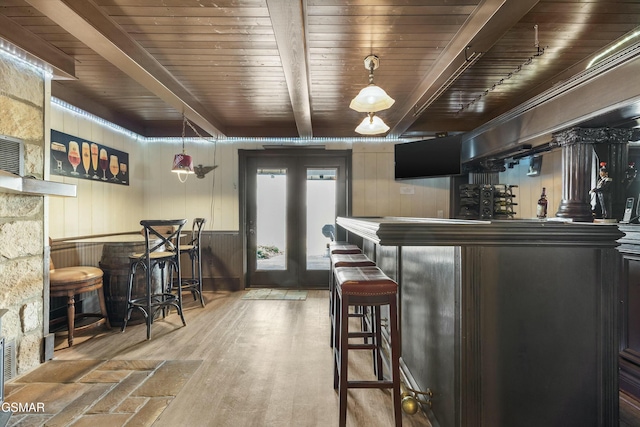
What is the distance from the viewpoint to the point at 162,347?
2.81 metres

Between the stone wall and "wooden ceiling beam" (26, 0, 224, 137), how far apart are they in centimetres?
65

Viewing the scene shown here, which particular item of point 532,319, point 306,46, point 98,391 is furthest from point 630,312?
point 98,391

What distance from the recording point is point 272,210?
510 centimetres

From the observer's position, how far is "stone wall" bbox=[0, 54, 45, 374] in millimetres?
2240

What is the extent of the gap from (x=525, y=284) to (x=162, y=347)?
289cm

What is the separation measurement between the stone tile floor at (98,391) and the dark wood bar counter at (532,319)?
1822 millimetres

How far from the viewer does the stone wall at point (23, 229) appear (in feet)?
7.35

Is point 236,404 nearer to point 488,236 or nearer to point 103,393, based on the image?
point 103,393

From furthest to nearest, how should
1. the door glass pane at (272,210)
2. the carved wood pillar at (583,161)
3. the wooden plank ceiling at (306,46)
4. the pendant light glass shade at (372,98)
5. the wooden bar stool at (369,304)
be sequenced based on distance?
1. the door glass pane at (272,210)
2. the carved wood pillar at (583,161)
3. the pendant light glass shade at (372,98)
4. the wooden plank ceiling at (306,46)
5. the wooden bar stool at (369,304)

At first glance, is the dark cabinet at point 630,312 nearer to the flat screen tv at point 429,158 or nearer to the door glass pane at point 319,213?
the flat screen tv at point 429,158

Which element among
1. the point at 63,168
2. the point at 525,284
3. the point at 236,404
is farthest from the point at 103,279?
the point at 525,284

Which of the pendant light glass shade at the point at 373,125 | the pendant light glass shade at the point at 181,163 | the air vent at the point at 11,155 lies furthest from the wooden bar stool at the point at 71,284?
the pendant light glass shade at the point at 373,125

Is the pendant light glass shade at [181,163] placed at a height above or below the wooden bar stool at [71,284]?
above

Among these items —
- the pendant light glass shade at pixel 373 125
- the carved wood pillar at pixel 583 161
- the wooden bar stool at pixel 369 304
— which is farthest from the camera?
the pendant light glass shade at pixel 373 125
